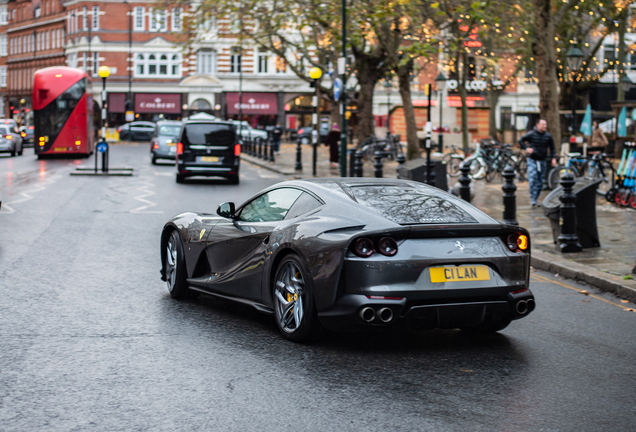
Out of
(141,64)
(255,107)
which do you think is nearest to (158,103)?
(141,64)

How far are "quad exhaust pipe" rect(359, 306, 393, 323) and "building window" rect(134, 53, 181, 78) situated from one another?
240 feet

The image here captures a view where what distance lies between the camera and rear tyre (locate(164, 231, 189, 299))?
7.78 m

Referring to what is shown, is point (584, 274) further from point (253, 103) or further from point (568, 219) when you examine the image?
point (253, 103)

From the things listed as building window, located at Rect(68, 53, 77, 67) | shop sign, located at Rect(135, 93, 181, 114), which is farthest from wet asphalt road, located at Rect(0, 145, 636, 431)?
building window, located at Rect(68, 53, 77, 67)

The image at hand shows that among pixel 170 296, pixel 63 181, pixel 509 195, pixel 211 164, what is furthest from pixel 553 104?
pixel 170 296

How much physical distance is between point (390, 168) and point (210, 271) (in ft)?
77.2

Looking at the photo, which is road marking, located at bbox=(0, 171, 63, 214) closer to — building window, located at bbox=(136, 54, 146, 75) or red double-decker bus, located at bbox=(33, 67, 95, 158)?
red double-decker bus, located at bbox=(33, 67, 95, 158)

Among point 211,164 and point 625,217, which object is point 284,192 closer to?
point 625,217

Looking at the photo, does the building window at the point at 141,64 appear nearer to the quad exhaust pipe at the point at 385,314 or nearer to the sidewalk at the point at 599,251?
the sidewalk at the point at 599,251

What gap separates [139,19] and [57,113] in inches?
1769

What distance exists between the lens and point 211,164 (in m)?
23.3

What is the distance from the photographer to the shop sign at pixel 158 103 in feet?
247

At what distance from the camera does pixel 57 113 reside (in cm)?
3516

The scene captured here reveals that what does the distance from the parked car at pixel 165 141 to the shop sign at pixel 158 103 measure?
137 feet
